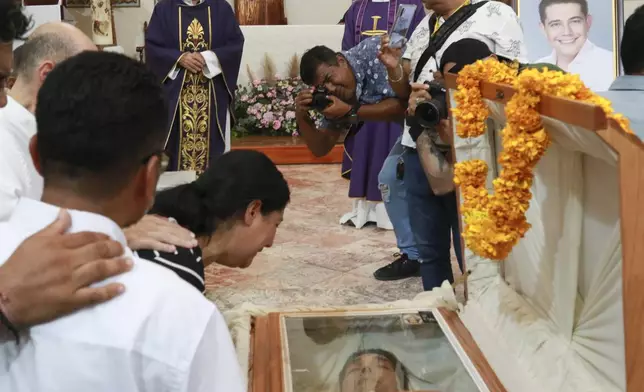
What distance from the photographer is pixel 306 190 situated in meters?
6.25

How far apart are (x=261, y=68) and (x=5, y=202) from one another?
235 inches

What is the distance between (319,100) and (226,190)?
117 centimetres

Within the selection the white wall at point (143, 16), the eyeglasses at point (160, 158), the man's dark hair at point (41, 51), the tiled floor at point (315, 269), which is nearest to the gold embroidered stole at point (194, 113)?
the tiled floor at point (315, 269)

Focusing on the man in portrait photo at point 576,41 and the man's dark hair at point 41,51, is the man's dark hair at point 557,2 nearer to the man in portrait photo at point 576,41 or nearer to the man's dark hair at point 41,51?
the man in portrait photo at point 576,41

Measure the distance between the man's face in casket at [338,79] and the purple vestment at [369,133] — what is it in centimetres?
170

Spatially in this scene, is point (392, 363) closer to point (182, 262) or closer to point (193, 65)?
point (182, 262)

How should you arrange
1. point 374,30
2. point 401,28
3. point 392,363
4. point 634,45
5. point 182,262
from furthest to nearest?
point 374,30
point 401,28
point 634,45
point 392,363
point 182,262

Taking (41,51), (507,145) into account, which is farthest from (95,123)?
(41,51)

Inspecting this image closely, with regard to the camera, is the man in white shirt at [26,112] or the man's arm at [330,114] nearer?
the man in white shirt at [26,112]

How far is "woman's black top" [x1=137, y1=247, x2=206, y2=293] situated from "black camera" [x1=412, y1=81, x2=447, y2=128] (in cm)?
104

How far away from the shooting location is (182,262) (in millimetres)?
1577

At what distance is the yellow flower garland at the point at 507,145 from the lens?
147 cm

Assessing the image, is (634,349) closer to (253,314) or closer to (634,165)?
(634,165)

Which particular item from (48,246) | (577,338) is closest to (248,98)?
(577,338)
